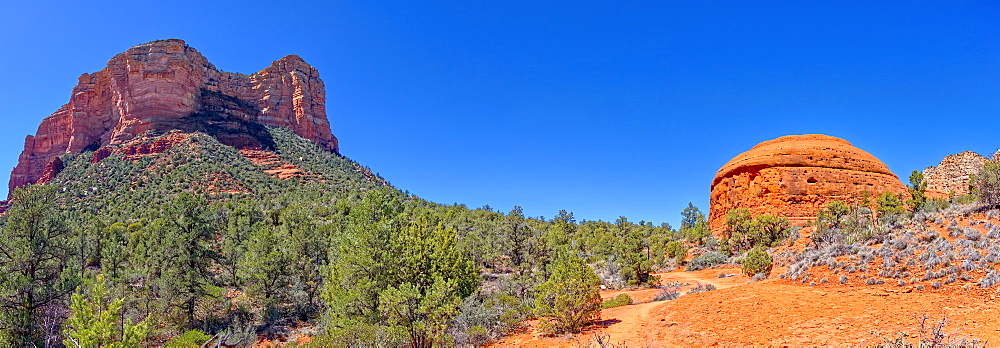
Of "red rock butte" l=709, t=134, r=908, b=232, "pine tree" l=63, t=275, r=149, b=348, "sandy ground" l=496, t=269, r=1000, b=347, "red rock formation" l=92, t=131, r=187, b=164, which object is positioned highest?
"red rock formation" l=92, t=131, r=187, b=164

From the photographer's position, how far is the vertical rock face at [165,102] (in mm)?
75625

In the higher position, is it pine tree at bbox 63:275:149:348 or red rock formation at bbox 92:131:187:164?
red rock formation at bbox 92:131:187:164

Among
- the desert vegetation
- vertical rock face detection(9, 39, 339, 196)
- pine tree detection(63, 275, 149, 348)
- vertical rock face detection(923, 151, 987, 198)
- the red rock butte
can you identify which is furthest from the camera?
vertical rock face detection(9, 39, 339, 196)

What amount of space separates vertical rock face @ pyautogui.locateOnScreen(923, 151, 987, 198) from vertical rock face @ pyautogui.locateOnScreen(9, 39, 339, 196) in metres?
92.7

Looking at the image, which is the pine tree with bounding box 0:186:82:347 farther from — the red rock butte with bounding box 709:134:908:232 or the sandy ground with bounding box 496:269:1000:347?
the red rock butte with bounding box 709:134:908:232

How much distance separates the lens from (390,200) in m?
15.7

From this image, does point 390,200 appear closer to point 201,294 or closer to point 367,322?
point 367,322

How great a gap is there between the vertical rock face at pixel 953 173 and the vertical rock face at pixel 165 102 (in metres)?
92.7

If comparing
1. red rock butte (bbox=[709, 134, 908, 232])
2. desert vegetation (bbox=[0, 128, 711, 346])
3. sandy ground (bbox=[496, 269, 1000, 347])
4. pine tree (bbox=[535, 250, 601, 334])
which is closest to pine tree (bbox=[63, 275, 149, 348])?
desert vegetation (bbox=[0, 128, 711, 346])

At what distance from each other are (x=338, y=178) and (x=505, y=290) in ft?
167

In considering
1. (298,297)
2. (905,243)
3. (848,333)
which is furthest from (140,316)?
(905,243)

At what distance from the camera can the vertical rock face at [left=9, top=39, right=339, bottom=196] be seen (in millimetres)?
75625

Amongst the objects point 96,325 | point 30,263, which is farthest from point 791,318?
point 30,263

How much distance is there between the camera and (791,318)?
405 inches
